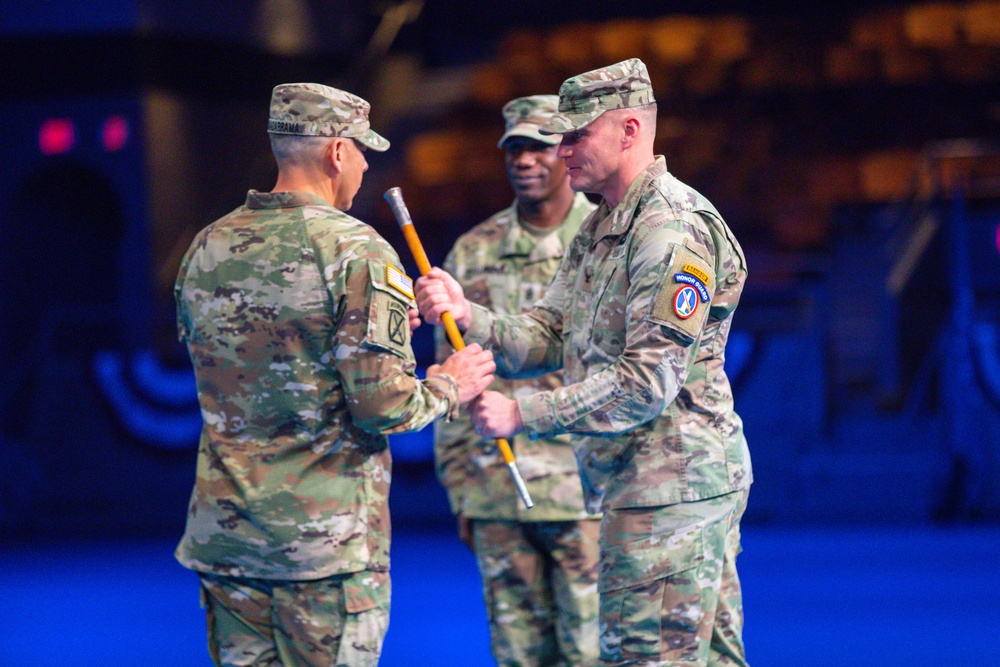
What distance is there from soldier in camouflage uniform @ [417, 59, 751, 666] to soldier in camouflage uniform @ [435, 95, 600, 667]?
2.07 ft

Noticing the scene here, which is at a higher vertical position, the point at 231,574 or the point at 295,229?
the point at 295,229

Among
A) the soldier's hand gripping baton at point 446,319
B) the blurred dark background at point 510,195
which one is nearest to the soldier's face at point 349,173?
the soldier's hand gripping baton at point 446,319

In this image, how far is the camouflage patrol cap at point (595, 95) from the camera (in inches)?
101

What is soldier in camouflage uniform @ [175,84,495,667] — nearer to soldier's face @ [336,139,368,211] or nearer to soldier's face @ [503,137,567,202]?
soldier's face @ [336,139,368,211]

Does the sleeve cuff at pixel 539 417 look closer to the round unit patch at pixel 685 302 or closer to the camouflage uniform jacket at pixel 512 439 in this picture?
the round unit patch at pixel 685 302

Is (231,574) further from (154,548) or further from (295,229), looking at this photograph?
(154,548)

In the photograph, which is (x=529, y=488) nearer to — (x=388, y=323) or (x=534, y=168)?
(x=534, y=168)

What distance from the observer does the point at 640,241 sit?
2.49 meters

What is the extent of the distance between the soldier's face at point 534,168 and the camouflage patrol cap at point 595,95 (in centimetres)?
74

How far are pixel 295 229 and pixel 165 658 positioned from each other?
226cm

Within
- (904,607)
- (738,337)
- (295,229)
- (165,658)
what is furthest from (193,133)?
(295,229)

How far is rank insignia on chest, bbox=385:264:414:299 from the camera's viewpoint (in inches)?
94.0

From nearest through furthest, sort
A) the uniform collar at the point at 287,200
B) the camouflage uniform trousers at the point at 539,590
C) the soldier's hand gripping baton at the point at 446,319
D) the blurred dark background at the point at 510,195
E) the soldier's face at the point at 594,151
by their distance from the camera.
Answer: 1. the uniform collar at the point at 287,200
2. the soldier's face at the point at 594,151
3. the soldier's hand gripping baton at the point at 446,319
4. the camouflage uniform trousers at the point at 539,590
5. the blurred dark background at the point at 510,195

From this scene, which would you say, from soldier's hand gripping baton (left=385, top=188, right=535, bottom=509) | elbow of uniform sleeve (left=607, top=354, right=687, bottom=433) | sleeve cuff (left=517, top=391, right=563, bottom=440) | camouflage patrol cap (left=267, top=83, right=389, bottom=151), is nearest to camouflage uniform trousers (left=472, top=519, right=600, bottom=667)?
soldier's hand gripping baton (left=385, top=188, right=535, bottom=509)
